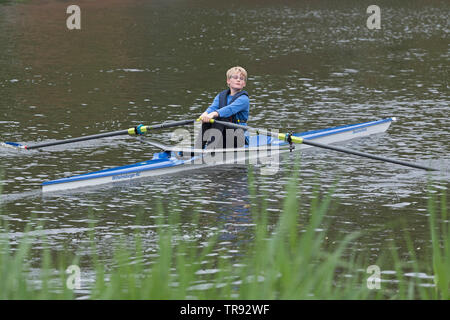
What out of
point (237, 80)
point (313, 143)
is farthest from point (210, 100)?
point (313, 143)

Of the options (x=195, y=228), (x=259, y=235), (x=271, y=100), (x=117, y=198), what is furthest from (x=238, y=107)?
(x=259, y=235)

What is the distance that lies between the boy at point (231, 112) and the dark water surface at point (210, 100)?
658mm

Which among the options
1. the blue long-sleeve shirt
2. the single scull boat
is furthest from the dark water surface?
the blue long-sleeve shirt

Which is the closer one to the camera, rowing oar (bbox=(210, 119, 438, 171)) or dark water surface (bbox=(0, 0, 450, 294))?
dark water surface (bbox=(0, 0, 450, 294))

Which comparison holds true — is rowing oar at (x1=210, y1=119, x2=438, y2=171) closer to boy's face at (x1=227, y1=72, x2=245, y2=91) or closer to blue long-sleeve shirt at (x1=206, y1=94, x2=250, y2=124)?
blue long-sleeve shirt at (x1=206, y1=94, x2=250, y2=124)

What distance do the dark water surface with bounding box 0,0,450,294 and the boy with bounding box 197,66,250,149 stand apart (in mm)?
658

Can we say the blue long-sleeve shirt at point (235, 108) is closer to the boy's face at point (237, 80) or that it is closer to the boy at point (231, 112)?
the boy at point (231, 112)

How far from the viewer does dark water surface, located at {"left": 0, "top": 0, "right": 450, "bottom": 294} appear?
12703 mm

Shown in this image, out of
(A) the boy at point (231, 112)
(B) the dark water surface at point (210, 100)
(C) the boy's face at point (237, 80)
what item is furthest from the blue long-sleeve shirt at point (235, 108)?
(B) the dark water surface at point (210, 100)

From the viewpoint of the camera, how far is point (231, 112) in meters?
16.0

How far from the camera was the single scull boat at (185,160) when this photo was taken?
13959 millimetres

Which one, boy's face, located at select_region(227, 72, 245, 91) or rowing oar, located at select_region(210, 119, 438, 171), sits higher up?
boy's face, located at select_region(227, 72, 245, 91)

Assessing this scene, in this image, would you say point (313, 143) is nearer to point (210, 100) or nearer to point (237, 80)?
point (237, 80)

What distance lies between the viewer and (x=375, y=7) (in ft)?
185
